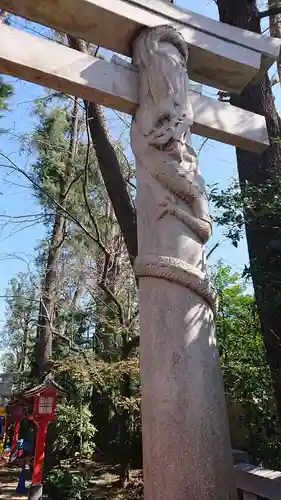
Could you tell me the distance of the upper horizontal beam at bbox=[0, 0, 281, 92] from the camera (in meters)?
2.50

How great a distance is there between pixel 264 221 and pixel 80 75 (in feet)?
5.03

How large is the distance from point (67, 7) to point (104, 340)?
27.3 feet

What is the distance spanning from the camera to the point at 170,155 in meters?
2.21

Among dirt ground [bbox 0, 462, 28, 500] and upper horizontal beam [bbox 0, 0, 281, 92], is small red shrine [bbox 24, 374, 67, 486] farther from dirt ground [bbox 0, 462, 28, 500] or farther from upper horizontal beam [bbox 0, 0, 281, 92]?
→ upper horizontal beam [bbox 0, 0, 281, 92]

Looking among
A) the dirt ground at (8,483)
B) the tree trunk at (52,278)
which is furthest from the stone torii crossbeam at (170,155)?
the dirt ground at (8,483)

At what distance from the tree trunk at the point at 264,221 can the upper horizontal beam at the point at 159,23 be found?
917 mm

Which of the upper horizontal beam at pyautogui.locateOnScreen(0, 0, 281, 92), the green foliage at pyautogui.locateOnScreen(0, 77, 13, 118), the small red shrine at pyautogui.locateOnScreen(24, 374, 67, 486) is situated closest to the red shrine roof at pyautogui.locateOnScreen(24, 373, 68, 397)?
the small red shrine at pyautogui.locateOnScreen(24, 374, 67, 486)

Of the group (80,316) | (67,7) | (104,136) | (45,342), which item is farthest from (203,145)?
(45,342)

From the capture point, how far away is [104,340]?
1005 centimetres

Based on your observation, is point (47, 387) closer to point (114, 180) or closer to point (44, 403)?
point (44, 403)

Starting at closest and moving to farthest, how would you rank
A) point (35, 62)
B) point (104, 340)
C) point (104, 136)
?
point (35, 62)
point (104, 136)
point (104, 340)

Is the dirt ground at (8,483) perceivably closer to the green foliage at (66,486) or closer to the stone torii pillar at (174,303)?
the green foliage at (66,486)

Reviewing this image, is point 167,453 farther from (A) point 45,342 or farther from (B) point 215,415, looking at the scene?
(A) point 45,342

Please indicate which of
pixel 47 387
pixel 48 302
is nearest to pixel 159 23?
pixel 47 387
